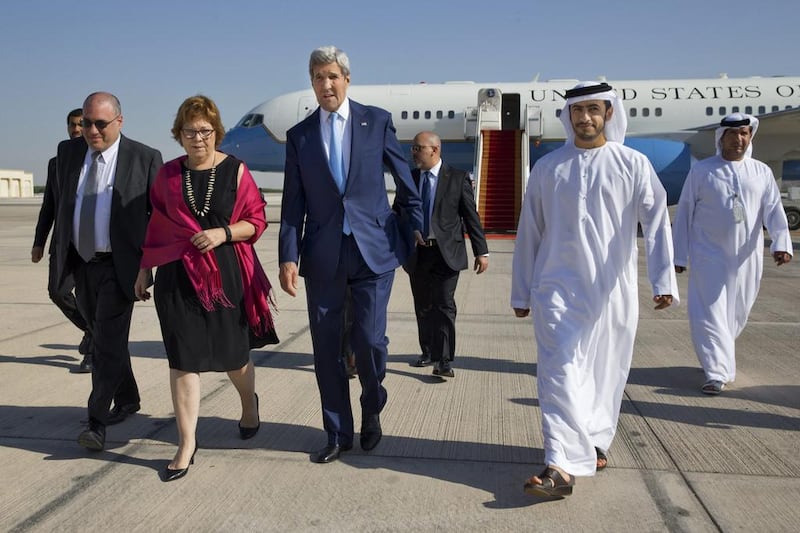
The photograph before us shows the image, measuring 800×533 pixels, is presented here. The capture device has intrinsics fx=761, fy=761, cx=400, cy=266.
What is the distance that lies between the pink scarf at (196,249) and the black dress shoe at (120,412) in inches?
44.5

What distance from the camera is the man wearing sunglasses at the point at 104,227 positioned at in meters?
3.97

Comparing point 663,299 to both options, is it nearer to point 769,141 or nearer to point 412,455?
point 412,455

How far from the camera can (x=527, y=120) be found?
20969mm

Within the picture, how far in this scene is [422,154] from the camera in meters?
5.51

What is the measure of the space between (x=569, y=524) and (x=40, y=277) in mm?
9686

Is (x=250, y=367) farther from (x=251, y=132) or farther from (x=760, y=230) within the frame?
(x=251, y=132)

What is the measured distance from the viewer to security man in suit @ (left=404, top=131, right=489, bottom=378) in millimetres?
5434

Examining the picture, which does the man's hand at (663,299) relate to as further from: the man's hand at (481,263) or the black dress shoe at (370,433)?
the man's hand at (481,263)

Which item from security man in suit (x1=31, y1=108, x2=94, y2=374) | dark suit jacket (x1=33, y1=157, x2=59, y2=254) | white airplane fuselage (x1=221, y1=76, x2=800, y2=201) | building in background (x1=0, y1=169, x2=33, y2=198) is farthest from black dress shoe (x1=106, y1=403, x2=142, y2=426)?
building in background (x1=0, y1=169, x2=33, y2=198)

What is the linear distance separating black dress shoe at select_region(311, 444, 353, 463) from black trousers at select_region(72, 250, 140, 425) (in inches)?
44.8

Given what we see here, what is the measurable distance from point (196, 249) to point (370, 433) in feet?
4.14

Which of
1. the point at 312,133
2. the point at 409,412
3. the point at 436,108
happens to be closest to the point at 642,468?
the point at 409,412

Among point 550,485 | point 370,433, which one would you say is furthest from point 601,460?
point 370,433

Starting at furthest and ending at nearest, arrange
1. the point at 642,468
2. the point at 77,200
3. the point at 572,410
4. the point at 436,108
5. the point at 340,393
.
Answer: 1. the point at 436,108
2. the point at 77,200
3. the point at 340,393
4. the point at 642,468
5. the point at 572,410
